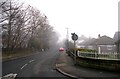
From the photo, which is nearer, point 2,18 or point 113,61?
point 113,61

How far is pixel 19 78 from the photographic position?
14.2 m

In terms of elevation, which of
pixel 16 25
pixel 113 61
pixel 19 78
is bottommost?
pixel 19 78

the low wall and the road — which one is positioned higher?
the low wall

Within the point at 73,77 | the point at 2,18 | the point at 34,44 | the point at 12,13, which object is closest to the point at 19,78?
the point at 73,77

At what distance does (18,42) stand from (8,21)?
46.6ft

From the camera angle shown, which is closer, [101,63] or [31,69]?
[101,63]

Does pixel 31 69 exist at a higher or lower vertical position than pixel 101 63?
lower

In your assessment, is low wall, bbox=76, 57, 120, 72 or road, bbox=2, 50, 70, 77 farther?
road, bbox=2, 50, 70, 77

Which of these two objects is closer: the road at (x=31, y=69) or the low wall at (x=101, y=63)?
the low wall at (x=101, y=63)

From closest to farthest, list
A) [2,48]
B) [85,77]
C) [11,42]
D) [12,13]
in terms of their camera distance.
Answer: [85,77] < [12,13] < [2,48] < [11,42]

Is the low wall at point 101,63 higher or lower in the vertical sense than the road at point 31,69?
higher

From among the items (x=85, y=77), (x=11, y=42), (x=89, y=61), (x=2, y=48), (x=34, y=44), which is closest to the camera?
(x=85, y=77)

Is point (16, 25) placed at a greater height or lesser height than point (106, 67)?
greater

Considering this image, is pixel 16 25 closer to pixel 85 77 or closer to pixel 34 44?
pixel 34 44
